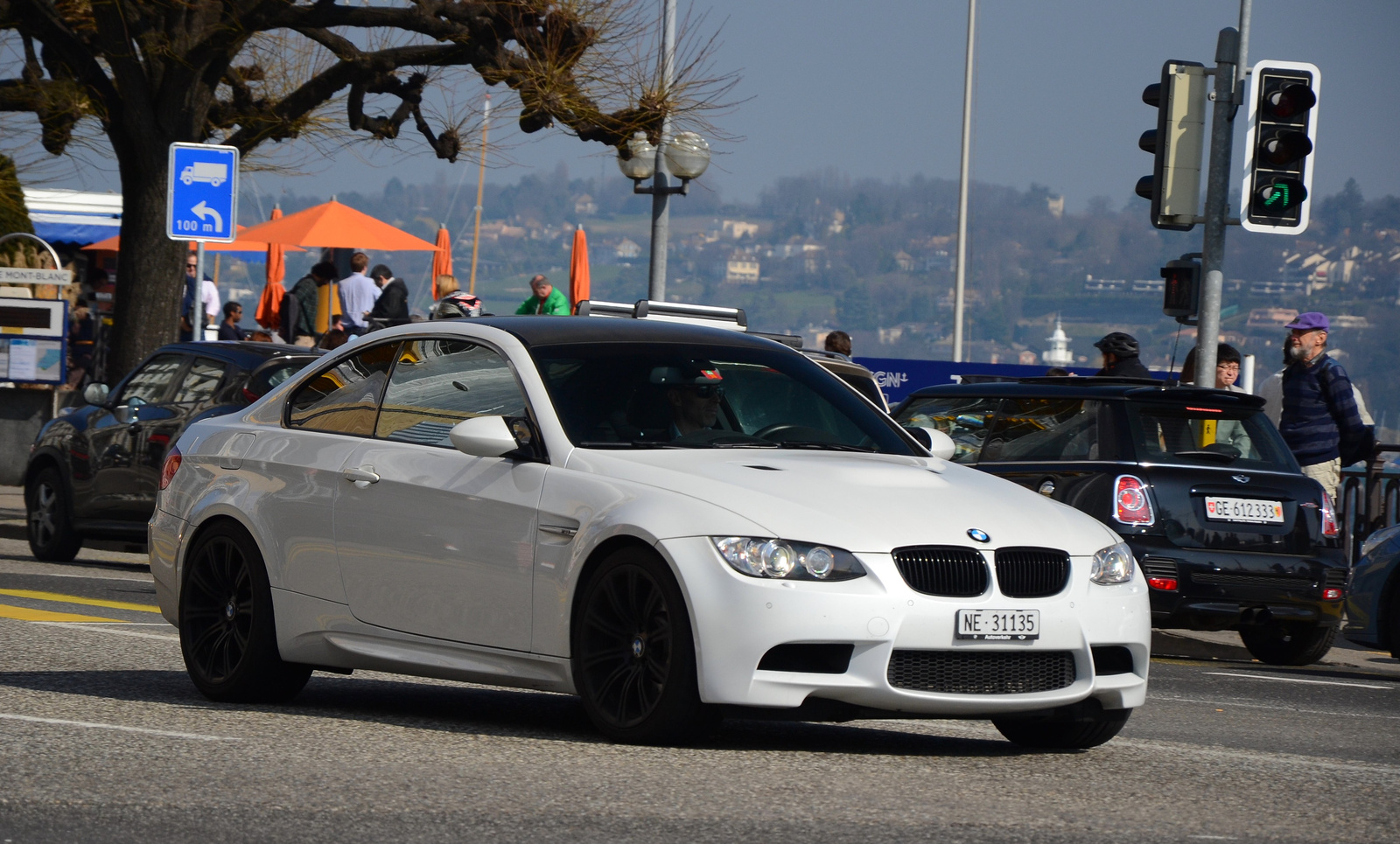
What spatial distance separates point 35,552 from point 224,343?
8.22 feet

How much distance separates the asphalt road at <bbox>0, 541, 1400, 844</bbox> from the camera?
5.61 m

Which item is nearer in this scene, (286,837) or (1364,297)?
(286,837)

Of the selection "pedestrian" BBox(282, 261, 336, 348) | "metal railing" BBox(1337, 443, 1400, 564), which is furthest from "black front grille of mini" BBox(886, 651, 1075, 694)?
"pedestrian" BBox(282, 261, 336, 348)

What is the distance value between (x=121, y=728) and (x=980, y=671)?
2941 millimetres

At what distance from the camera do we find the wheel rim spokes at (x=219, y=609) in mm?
8258

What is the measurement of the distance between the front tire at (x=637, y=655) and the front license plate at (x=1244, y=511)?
20.2ft

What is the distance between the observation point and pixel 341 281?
2641 centimetres

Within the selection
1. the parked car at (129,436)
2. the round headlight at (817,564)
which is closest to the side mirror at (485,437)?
the round headlight at (817,564)

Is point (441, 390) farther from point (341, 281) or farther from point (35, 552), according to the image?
point (341, 281)

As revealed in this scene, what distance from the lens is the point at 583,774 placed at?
636 cm

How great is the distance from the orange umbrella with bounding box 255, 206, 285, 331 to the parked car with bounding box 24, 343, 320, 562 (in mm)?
15423

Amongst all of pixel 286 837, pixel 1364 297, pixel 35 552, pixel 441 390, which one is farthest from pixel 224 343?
pixel 1364 297

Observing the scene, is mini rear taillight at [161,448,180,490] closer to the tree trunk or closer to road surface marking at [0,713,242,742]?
road surface marking at [0,713,242,742]

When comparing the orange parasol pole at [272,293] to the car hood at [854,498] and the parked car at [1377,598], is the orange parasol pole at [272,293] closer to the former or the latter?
the parked car at [1377,598]
